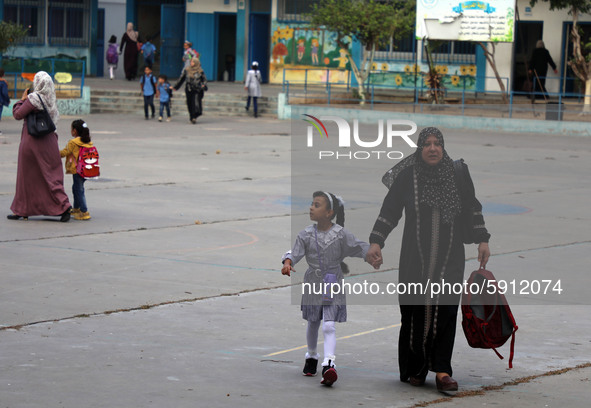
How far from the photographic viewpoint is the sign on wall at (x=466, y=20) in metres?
30.7

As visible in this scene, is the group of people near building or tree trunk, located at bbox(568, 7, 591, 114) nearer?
the group of people near building

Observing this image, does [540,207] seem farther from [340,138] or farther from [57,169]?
[340,138]

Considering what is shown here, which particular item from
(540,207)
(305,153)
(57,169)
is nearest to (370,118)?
(305,153)

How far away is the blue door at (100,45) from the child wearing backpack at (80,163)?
3065 cm

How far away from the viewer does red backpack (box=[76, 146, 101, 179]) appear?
1223cm

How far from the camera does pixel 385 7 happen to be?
1244 inches

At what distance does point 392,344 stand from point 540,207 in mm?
7723

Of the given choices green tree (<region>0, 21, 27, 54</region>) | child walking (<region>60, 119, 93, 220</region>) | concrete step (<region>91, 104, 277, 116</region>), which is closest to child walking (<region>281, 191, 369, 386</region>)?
child walking (<region>60, 119, 93, 220</region>)

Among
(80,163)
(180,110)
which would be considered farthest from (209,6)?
(80,163)

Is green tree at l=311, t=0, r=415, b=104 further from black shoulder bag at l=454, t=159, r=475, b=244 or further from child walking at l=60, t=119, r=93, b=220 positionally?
black shoulder bag at l=454, t=159, r=475, b=244

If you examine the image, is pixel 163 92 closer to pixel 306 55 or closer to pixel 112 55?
pixel 306 55

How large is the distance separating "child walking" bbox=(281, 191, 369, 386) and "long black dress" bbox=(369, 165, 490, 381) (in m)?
0.26

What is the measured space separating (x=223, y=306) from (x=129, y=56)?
103 feet

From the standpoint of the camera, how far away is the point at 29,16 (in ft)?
129
